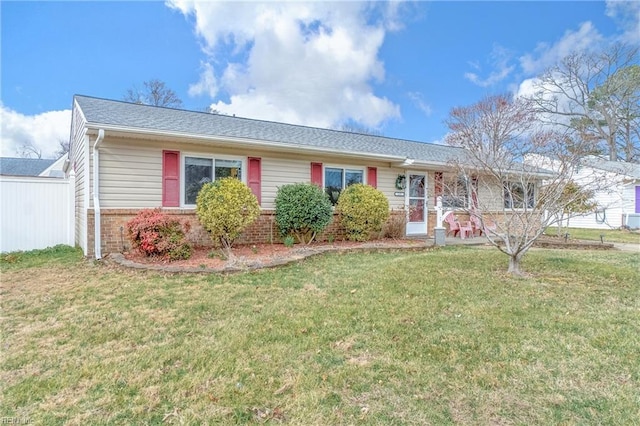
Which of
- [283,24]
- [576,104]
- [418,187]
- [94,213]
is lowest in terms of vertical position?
[94,213]

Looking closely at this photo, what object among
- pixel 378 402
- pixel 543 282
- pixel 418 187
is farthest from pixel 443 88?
pixel 378 402

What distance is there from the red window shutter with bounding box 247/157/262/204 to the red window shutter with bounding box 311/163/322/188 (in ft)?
5.08

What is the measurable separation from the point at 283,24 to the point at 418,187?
23.8 feet

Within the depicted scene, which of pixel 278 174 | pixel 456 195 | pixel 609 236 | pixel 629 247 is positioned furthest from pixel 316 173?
pixel 609 236

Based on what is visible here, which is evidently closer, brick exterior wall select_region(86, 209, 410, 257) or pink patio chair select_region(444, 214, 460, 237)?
brick exterior wall select_region(86, 209, 410, 257)

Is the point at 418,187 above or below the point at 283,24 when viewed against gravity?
below

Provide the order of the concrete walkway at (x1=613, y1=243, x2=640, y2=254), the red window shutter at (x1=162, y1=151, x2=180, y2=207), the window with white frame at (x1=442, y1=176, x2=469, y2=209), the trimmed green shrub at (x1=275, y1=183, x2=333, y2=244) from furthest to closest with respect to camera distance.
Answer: the concrete walkway at (x1=613, y1=243, x2=640, y2=254), the trimmed green shrub at (x1=275, y1=183, x2=333, y2=244), the red window shutter at (x1=162, y1=151, x2=180, y2=207), the window with white frame at (x1=442, y1=176, x2=469, y2=209)

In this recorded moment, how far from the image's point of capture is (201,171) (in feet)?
27.5

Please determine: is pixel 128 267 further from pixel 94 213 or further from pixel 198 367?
pixel 198 367

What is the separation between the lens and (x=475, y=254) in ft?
26.2

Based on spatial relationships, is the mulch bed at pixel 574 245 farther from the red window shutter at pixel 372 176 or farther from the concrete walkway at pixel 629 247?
the red window shutter at pixel 372 176

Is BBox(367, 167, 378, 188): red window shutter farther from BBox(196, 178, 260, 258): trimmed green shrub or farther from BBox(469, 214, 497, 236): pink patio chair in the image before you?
BBox(196, 178, 260, 258): trimmed green shrub

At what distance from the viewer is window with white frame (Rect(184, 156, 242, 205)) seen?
823cm

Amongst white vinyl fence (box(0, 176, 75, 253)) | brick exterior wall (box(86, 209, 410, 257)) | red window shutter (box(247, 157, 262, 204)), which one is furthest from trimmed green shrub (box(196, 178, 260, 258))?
white vinyl fence (box(0, 176, 75, 253))
